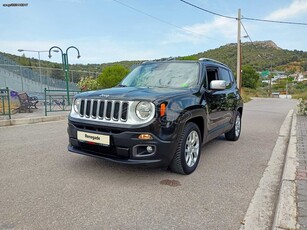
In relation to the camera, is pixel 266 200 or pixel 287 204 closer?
pixel 287 204

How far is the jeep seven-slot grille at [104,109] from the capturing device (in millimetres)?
3347

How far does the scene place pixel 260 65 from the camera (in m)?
60.0

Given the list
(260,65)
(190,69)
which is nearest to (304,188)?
(190,69)

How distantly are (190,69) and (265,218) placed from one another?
265 centimetres

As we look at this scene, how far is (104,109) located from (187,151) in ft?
4.54

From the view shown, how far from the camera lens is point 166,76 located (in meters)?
4.51

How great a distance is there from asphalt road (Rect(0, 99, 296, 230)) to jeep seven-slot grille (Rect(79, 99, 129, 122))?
89 centimetres

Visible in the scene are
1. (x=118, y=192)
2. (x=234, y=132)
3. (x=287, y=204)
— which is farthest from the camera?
(x=234, y=132)

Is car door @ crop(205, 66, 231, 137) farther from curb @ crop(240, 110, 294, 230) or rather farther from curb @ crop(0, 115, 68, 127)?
curb @ crop(0, 115, 68, 127)

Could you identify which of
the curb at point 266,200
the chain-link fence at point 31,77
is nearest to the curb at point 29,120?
the curb at point 266,200

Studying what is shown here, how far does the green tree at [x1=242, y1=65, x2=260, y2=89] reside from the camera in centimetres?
5171

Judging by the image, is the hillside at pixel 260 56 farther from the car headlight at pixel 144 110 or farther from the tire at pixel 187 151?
the car headlight at pixel 144 110

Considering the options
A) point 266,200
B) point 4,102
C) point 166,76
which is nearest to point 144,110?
point 166,76

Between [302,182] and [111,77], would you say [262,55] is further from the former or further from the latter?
[302,182]
